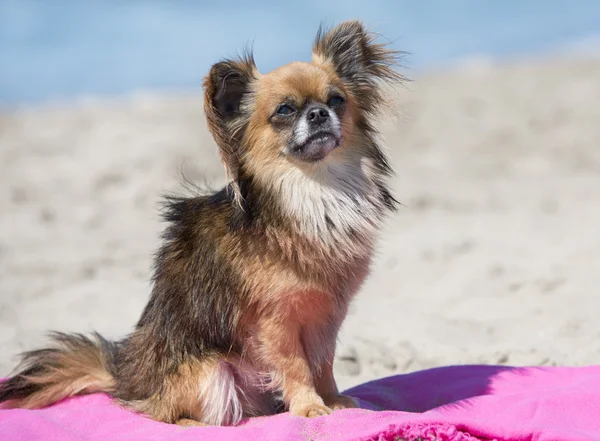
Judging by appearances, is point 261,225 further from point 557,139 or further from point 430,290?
point 557,139

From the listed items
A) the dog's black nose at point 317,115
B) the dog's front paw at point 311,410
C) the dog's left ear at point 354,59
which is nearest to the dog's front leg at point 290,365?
the dog's front paw at point 311,410

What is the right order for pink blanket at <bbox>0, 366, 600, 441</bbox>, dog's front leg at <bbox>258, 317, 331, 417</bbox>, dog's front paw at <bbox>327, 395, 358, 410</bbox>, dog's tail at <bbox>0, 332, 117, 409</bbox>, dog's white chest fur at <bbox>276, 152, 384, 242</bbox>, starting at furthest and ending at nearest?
1. dog's tail at <bbox>0, 332, 117, 409</bbox>
2. dog's front paw at <bbox>327, 395, 358, 410</bbox>
3. dog's white chest fur at <bbox>276, 152, 384, 242</bbox>
4. dog's front leg at <bbox>258, 317, 331, 417</bbox>
5. pink blanket at <bbox>0, 366, 600, 441</bbox>

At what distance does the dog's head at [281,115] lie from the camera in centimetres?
354

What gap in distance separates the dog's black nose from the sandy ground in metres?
0.57

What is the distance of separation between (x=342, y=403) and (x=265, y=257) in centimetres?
79

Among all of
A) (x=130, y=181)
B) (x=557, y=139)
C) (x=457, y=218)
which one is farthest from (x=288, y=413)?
(x=557, y=139)

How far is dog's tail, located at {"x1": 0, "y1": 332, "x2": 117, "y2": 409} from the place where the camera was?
387cm

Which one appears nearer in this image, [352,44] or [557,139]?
[352,44]

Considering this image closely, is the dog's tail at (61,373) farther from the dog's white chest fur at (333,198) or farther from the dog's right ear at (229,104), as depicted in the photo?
the dog's white chest fur at (333,198)

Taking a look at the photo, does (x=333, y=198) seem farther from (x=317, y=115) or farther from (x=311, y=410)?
(x=311, y=410)

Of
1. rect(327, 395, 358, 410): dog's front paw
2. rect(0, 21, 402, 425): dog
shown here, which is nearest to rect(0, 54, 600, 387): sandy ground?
rect(0, 21, 402, 425): dog

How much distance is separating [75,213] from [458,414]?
7.03 m

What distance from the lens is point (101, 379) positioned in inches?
159

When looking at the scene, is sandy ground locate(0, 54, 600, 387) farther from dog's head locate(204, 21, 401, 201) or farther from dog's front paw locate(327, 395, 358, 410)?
dog's front paw locate(327, 395, 358, 410)
